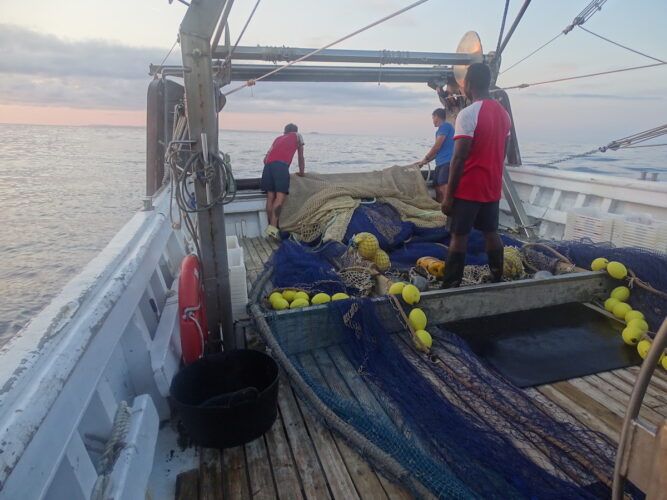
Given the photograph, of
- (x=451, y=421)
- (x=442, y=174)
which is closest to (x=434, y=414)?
(x=451, y=421)

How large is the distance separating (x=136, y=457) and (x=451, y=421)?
1451mm

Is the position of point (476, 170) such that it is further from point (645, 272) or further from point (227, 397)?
point (227, 397)

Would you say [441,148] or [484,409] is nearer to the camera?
[484,409]

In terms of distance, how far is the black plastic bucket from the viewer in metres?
2.11

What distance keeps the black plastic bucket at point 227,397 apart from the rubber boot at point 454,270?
6.17 feet

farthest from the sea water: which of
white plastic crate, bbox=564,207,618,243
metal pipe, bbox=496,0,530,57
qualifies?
metal pipe, bbox=496,0,530,57

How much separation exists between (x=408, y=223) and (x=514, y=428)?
3534 mm

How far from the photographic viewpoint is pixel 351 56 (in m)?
5.93

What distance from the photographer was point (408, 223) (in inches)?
221

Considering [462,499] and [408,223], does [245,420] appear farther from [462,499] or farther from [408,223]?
[408,223]

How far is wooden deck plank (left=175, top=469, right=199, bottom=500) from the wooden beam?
1058 mm

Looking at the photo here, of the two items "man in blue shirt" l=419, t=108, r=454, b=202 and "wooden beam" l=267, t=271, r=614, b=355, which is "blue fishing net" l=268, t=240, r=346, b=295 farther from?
"man in blue shirt" l=419, t=108, r=454, b=202

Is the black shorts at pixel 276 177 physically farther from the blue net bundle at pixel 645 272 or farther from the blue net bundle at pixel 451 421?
the blue net bundle at pixel 645 272

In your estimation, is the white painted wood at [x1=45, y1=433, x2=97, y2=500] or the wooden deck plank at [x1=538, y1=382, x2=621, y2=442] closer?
the white painted wood at [x1=45, y1=433, x2=97, y2=500]
